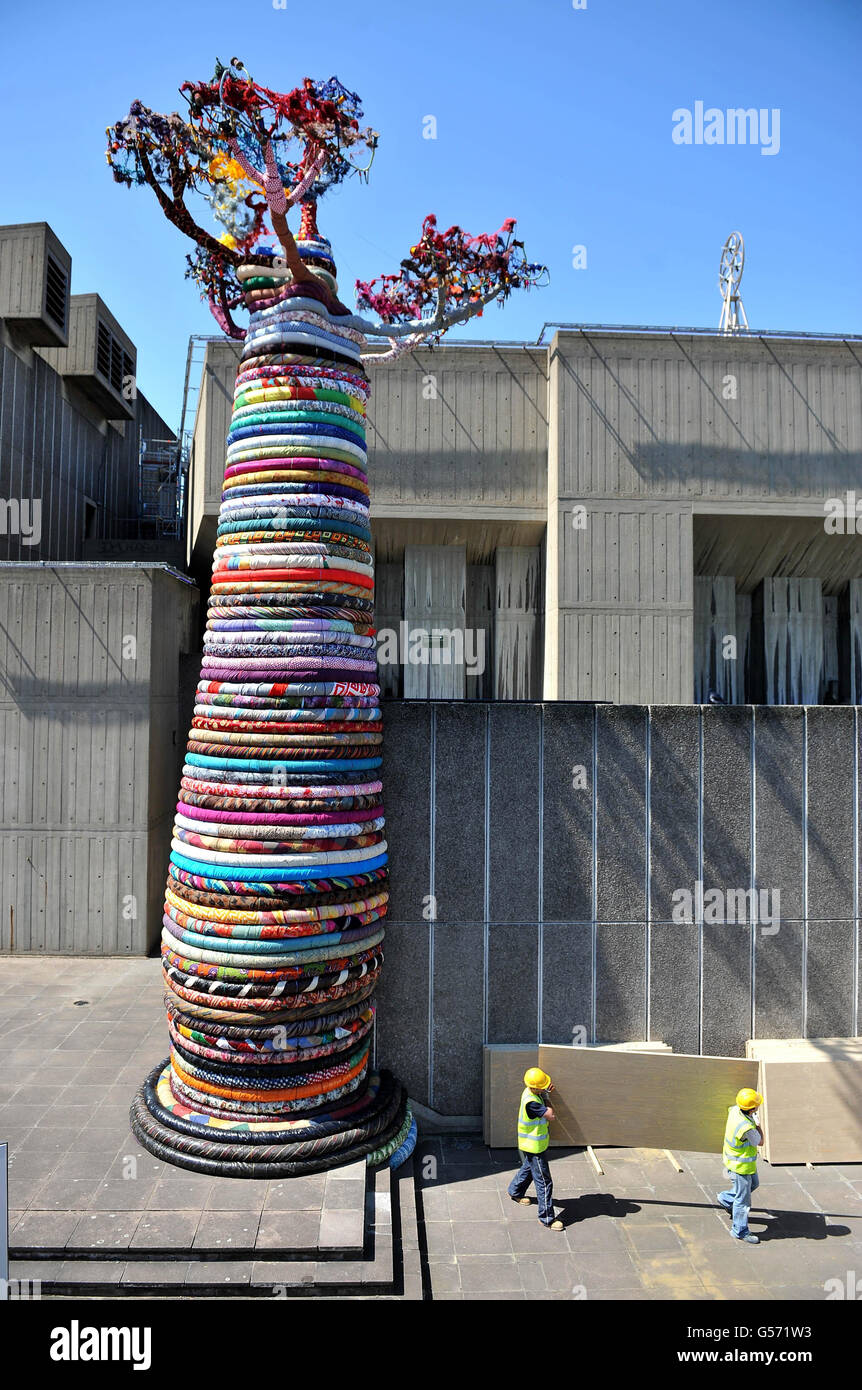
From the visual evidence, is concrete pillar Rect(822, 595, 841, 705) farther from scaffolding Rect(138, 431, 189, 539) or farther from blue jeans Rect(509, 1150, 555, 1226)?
scaffolding Rect(138, 431, 189, 539)

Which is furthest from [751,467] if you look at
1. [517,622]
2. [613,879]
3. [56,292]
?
[56,292]

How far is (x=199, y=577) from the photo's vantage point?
21.0m

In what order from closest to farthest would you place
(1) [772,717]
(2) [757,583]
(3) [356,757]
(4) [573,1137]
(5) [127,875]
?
(3) [356,757], (4) [573,1137], (1) [772,717], (5) [127,875], (2) [757,583]

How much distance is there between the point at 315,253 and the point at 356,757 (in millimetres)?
5000

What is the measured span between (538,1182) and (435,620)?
12.3m

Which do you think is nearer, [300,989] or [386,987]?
[300,989]

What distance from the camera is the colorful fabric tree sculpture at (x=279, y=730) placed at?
313 inches

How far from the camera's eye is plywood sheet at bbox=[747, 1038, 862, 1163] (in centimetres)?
923

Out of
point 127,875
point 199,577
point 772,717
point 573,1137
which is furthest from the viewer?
point 199,577

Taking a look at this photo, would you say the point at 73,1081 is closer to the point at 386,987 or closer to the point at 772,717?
the point at 386,987

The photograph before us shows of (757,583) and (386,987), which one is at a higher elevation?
(757,583)

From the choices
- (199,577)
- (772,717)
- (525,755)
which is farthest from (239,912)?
(199,577)

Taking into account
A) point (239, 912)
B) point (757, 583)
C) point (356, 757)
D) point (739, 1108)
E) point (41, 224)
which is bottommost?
point (739, 1108)

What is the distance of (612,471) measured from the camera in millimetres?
17016
